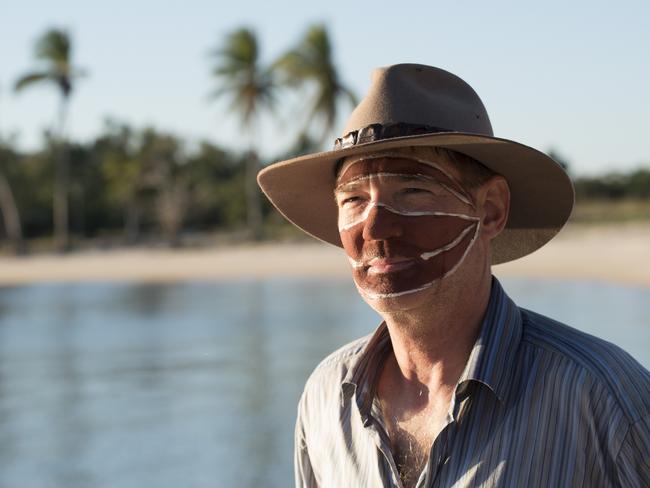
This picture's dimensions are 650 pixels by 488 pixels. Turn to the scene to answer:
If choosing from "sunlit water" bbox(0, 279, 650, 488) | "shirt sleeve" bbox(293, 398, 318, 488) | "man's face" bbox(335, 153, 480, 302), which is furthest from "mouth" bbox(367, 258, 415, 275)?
"sunlit water" bbox(0, 279, 650, 488)

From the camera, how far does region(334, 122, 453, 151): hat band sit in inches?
64.7

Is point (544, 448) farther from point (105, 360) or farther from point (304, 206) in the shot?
point (105, 360)

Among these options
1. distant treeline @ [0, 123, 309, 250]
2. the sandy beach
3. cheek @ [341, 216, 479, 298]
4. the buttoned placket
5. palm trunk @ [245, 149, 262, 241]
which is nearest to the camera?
the buttoned placket

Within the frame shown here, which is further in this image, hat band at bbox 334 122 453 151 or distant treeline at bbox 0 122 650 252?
distant treeline at bbox 0 122 650 252

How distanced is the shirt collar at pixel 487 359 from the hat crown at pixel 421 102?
0.31 m

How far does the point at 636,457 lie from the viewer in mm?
1445

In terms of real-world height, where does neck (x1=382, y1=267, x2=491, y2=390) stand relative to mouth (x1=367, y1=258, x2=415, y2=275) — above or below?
below

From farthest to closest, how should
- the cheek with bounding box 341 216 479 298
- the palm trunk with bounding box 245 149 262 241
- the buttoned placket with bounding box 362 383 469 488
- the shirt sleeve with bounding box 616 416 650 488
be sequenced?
the palm trunk with bounding box 245 149 262 241 → the cheek with bounding box 341 216 479 298 → the buttoned placket with bounding box 362 383 469 488 → the shirt sleeve with bounding box 616 416 650 488

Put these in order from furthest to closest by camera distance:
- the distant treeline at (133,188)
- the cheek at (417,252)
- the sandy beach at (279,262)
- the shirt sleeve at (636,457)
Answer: the distant treeline at (133,188) → the sandy beach at (279,262) → the cheek at (417,252) → the shirt sleeve at (636,457)

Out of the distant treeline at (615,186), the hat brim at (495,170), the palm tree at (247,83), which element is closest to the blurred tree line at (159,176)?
the palm tree at (247,83)

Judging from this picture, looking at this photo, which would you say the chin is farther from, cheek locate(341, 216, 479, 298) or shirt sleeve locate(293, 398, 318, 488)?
shirt sleeve locate(293, 398, 318, 488)

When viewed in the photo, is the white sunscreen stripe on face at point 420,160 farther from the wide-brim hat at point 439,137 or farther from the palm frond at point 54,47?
the palm frond at point 54,47

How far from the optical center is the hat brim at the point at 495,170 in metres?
1.66

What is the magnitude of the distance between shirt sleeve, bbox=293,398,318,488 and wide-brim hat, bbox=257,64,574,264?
501mm
